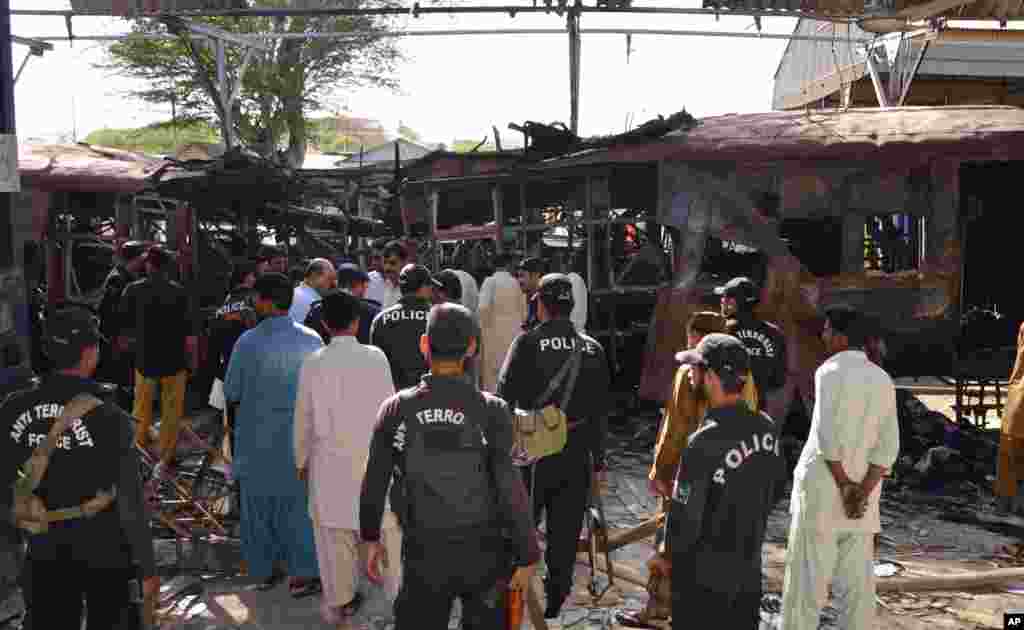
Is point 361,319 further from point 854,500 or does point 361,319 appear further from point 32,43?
point 32,43

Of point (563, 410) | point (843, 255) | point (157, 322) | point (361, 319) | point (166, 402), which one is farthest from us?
point (843, 255)

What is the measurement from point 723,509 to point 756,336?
2.24 meters

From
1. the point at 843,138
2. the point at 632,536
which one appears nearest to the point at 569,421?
the point at 632,536

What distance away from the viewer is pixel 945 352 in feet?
31.9

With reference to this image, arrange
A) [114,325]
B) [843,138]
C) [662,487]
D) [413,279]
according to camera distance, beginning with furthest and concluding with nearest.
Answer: [843,138]
[114,325]
[413,279]
[662,487]

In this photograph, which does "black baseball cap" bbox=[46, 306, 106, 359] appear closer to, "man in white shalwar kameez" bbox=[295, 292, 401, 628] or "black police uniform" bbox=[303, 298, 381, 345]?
"man in white shalwar kameez" bbox=[295, 292, 401, 628]

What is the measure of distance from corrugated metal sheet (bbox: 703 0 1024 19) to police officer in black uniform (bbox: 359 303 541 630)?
1079 cm

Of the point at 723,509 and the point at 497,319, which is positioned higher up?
the point at 723,509

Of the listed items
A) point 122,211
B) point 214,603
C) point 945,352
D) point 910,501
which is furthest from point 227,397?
point 122,211

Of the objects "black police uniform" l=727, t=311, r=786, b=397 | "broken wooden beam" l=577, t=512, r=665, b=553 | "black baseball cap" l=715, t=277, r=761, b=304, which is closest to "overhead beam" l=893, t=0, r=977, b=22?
"black baseball cap" l=715, t=277, r=761, b=304

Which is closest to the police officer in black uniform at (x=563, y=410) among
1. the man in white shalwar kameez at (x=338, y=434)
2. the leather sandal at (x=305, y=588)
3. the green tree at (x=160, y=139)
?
the man in white shalwar kameez at (x=338, y=434)

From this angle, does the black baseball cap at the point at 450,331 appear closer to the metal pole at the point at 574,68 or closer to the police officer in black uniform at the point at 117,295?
the police officer in black uniform at the point at 117,295

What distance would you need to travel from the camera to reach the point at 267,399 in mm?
5727

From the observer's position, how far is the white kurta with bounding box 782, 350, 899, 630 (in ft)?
15.1
